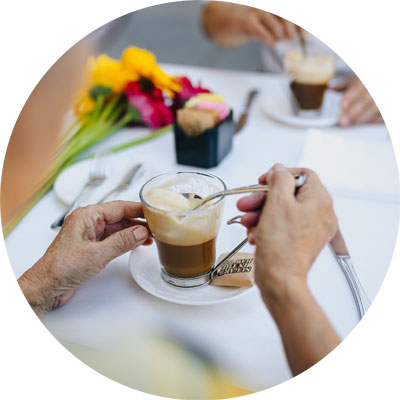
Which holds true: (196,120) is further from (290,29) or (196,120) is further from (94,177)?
(290,29)

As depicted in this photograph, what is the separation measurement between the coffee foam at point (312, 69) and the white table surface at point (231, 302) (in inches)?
8.0

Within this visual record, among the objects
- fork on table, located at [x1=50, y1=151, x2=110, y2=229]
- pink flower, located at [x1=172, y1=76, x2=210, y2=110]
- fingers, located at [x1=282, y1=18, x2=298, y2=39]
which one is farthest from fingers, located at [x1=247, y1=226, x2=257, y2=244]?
fingers, located at [x1=282, y1=18, x2=298, y2=39]

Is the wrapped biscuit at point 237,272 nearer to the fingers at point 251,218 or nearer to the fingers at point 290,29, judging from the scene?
the fingers at point 251,218

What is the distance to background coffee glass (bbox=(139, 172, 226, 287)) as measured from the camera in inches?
15.7

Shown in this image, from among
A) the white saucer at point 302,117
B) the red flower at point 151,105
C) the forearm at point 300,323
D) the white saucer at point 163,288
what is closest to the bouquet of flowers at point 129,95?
the red flower at point 151,105

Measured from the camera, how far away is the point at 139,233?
0.44m

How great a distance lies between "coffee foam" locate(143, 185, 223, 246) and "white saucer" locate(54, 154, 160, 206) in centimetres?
9

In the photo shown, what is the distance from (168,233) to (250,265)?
0.28 ft

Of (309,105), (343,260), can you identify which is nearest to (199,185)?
(343,260)

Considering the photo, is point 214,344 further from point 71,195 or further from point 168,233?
point 71,195

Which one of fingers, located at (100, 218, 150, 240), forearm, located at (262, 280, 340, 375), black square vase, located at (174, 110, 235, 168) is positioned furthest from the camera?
black square vase, located at (174, 110, 235, 168)

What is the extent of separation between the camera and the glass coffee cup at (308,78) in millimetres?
707

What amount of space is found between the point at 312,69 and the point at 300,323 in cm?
48

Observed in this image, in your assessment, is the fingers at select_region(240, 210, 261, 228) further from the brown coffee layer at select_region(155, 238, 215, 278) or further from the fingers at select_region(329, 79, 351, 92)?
the fingers at select_region(329, 79, 351, 92)
